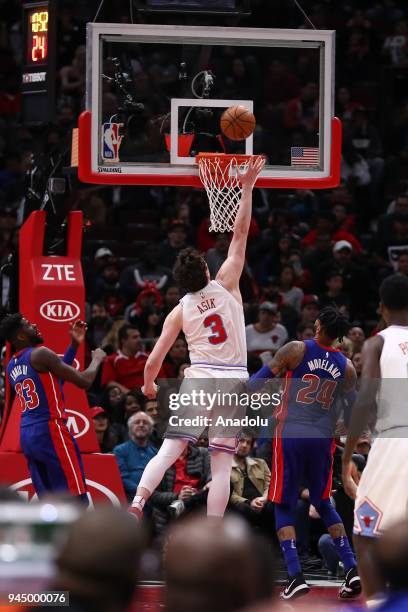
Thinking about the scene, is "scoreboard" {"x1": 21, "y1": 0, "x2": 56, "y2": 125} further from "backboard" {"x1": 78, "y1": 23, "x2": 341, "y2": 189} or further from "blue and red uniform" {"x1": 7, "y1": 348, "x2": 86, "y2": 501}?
"blue and red uniform" {"x1": 7, "y1": 348, "x2": 86, "y2": 501}

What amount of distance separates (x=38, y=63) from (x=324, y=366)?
3727mm

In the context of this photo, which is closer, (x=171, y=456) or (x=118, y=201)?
(x=171, y=456)

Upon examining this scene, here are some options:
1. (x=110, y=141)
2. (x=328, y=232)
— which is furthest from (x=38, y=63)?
(x=328, y=232)

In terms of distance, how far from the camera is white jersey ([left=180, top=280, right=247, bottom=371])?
9312 mm

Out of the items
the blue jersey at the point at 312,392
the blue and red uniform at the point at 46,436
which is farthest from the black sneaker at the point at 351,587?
the blue and red uniform at the point at 46,436

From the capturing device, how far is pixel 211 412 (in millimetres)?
9258

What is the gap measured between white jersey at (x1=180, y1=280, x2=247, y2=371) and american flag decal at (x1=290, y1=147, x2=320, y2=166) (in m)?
1.69

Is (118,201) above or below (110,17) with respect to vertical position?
below

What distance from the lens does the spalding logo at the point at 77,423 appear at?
10859 mm

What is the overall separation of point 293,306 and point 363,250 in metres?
2.62

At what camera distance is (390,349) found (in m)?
6.84

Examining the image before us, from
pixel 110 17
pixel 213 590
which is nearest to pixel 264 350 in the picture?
pixel 110 17

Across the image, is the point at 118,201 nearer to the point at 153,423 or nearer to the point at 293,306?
the point at 293,306

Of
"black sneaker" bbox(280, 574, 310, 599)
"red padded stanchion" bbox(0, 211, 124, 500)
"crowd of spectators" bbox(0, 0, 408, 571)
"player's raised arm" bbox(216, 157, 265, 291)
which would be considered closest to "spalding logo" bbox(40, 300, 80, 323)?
"red padded stanchion" bbox(0, 211, 124, 500)
